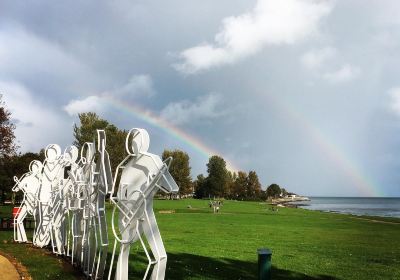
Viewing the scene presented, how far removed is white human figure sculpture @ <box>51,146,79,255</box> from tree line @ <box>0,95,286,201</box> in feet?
12.8

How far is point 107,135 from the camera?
198ft

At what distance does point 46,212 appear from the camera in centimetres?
1691

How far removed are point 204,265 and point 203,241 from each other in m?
6.82

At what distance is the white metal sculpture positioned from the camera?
8.92 m

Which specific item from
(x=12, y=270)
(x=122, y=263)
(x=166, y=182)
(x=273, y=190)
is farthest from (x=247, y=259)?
(x=273, y=190)

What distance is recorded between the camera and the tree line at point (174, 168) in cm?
3861

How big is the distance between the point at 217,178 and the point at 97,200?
127522 millimetres

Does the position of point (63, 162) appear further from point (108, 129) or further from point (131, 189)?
point (108, 129)

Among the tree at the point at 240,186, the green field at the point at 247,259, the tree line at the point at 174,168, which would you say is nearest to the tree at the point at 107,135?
the tree line at the point at 174,168

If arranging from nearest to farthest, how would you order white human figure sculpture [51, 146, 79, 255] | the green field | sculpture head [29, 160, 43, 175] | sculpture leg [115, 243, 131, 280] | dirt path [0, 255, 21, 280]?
sculpture leg [115, 243, 131, 280], dirt path [0, 255, 21, 280], the green field, white human figure sculpture [51, 146, 79, 255], sculpture head [29, 160, 43, 175]

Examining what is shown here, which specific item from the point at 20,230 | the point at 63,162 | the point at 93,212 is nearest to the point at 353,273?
the point at 93,212

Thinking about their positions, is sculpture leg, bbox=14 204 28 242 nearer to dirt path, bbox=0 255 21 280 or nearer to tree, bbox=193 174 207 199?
dirt path, bbox=0 255 21 280

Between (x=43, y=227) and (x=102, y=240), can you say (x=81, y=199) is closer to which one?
(x=102, y=240)

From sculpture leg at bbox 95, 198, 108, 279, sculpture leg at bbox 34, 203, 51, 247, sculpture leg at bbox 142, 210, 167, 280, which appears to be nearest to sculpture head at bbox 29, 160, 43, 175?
sculpture leg at bbox 34, 203, 51, 247
